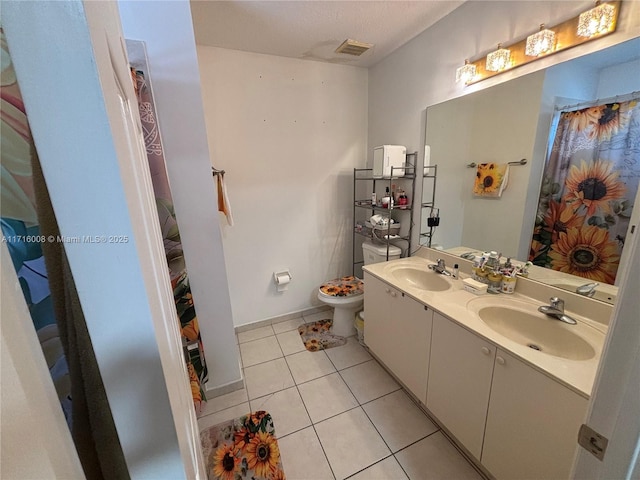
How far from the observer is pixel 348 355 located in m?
2.09

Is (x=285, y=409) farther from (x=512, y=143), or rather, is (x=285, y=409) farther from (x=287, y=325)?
(x=512, y=143)

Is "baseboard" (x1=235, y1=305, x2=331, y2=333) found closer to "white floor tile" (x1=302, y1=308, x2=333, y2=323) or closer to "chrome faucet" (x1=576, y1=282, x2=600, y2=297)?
"white floor tile" (x1=302, y1=308, x2=333, y2=323)

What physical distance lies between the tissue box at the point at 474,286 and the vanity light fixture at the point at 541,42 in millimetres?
1226

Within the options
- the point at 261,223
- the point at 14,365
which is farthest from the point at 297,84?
the point at 14,365

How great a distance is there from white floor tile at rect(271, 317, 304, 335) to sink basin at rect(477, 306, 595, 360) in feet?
5.71

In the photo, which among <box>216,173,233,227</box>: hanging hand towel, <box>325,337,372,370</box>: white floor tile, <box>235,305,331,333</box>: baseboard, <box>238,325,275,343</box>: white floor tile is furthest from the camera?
<box>235,305,331,333</box>: baseboard

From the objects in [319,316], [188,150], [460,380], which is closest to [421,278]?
[460,380]

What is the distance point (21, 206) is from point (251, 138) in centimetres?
204

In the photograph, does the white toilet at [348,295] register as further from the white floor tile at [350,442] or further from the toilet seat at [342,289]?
the white floor tile at [350,442]

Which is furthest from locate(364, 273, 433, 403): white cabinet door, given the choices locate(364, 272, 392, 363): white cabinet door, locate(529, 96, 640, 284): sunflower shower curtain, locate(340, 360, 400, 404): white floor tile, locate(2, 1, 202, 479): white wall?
locate(2, 1, 202, 479): white wall

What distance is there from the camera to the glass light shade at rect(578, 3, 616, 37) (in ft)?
3.33

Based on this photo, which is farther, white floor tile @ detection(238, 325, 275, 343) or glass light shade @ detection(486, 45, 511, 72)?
white floor tile @ detection(238, 325, 275, 343)

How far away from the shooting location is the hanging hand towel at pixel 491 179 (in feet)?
4.90

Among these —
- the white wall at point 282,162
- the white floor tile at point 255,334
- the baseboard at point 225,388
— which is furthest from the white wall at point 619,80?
the white floor tile at point 255,334
